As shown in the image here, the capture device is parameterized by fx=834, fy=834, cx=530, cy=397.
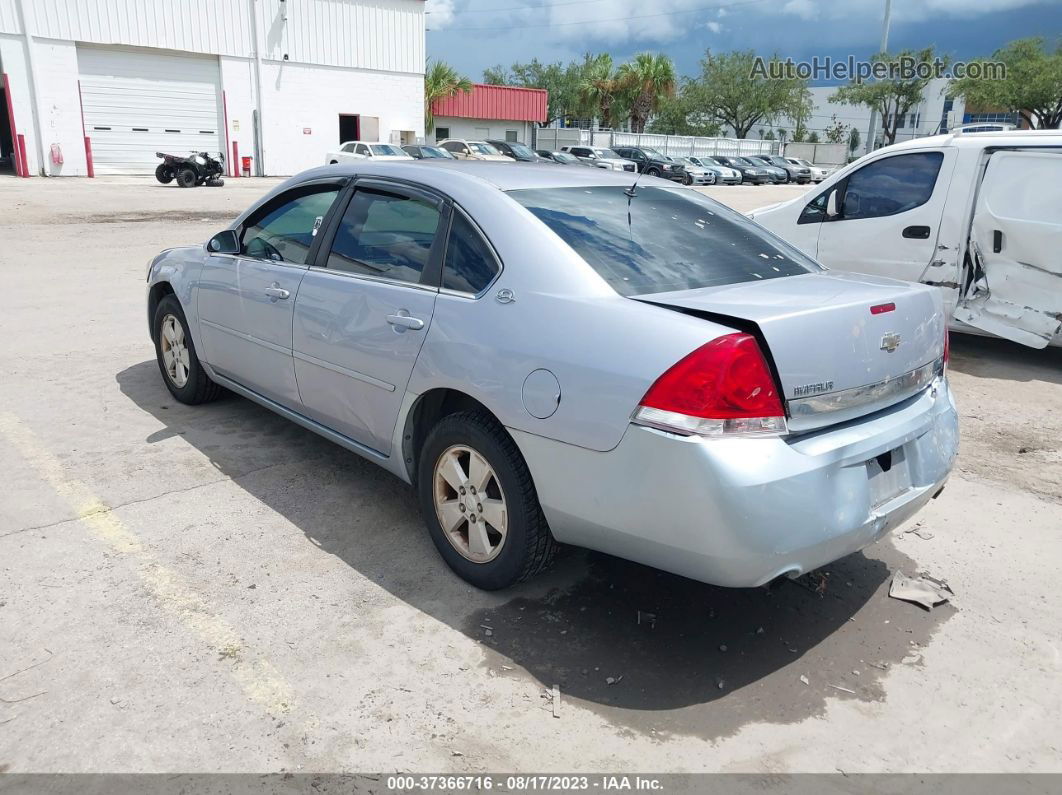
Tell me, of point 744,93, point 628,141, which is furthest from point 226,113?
point 744,93

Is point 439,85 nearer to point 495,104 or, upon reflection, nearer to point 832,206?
point 495,104

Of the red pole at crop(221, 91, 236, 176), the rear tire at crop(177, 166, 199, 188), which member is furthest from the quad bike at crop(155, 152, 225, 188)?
the red pole at crop(221, 91, 236, 176)

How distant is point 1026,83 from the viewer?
149 ft

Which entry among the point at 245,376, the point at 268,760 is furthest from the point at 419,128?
the point at 268,760

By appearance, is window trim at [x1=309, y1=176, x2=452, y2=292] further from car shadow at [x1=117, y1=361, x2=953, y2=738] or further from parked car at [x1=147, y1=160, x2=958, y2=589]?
car shadow at [x1=117, y1=361, x2=953, y2=738]

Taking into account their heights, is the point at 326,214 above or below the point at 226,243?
above

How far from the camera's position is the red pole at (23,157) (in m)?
30.1

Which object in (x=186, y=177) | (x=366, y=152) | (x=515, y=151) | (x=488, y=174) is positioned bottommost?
(x=186, y=177)

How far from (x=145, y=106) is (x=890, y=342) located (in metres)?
35.8

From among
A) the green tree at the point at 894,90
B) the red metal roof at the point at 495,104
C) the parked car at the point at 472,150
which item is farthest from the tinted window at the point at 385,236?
the green tree at the point at 894,90

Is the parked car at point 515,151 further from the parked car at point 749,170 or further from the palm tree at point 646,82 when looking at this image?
the palm tree at point 646,82

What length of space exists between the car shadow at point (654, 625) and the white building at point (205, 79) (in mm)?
32803

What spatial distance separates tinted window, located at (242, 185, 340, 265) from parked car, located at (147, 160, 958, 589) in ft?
0.12

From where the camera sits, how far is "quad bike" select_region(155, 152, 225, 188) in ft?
90.0
